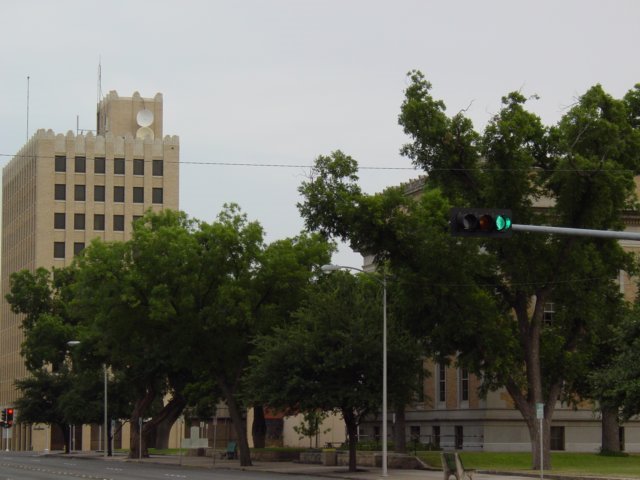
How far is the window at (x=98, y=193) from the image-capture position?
144000 millimetres

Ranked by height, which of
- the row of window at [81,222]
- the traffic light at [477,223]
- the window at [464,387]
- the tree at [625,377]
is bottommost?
the window at [464,387]

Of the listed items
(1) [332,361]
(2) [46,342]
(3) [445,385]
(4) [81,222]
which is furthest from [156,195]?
(1) [332,361]

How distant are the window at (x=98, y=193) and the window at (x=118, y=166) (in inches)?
94.2

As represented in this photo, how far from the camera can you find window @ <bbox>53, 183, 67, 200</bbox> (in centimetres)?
14312

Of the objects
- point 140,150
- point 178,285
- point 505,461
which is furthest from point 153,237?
point 140,150

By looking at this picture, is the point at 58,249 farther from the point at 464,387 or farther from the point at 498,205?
the point at 498,205

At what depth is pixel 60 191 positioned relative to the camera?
143 metres

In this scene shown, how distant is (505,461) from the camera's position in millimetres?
56438

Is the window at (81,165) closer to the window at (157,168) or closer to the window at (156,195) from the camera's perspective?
the window at (157,168)

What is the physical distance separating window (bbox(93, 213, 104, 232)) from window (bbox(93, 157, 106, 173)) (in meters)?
4.89

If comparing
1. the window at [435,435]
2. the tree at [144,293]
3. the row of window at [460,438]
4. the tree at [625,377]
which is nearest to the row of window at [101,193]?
the tree at [144,293]

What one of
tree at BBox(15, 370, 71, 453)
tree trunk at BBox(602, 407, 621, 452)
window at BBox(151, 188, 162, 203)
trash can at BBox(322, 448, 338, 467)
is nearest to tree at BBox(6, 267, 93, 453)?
tree at BBox(15, 370, 71, 453)

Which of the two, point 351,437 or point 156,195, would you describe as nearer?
point 351,437

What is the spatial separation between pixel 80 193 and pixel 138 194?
645 cm
